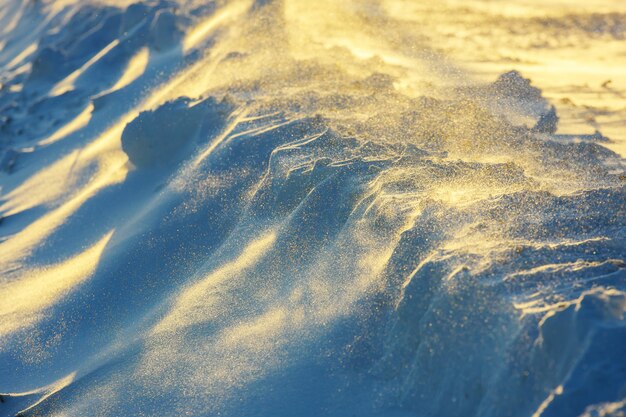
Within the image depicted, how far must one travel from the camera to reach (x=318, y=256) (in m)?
2.37


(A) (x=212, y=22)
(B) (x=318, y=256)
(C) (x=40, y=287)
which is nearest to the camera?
(B) (x=318, y=256)

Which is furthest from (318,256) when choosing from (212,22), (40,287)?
(212,22)

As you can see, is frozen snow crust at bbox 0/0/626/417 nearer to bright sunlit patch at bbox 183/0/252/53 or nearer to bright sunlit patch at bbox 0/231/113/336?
bright sunlit patch at bbox 0/231/113/336

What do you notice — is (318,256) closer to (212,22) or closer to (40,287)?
(40,287)

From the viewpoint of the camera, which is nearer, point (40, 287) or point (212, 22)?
point (40, 287)

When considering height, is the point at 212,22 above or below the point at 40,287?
above

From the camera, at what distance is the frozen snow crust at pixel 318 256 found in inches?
70.2

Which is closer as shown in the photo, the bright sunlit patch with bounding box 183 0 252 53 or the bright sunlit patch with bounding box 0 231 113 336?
the bright sunlit patch with bounding box 0 231 113 336

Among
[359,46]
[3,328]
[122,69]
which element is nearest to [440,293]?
[3,328]

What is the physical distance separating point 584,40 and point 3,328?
13.7 ft

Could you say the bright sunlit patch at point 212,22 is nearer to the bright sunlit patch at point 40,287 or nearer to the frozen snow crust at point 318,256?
the frozen snow crust at point 318,256

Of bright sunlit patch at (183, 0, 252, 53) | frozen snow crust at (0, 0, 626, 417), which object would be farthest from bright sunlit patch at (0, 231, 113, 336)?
bright sunlit patch at (183, 0, 252, 53)

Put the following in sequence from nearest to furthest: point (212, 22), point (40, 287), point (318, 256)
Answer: point (318, 256), point (40, 287), point (212, 22)

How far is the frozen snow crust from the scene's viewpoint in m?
1.78
